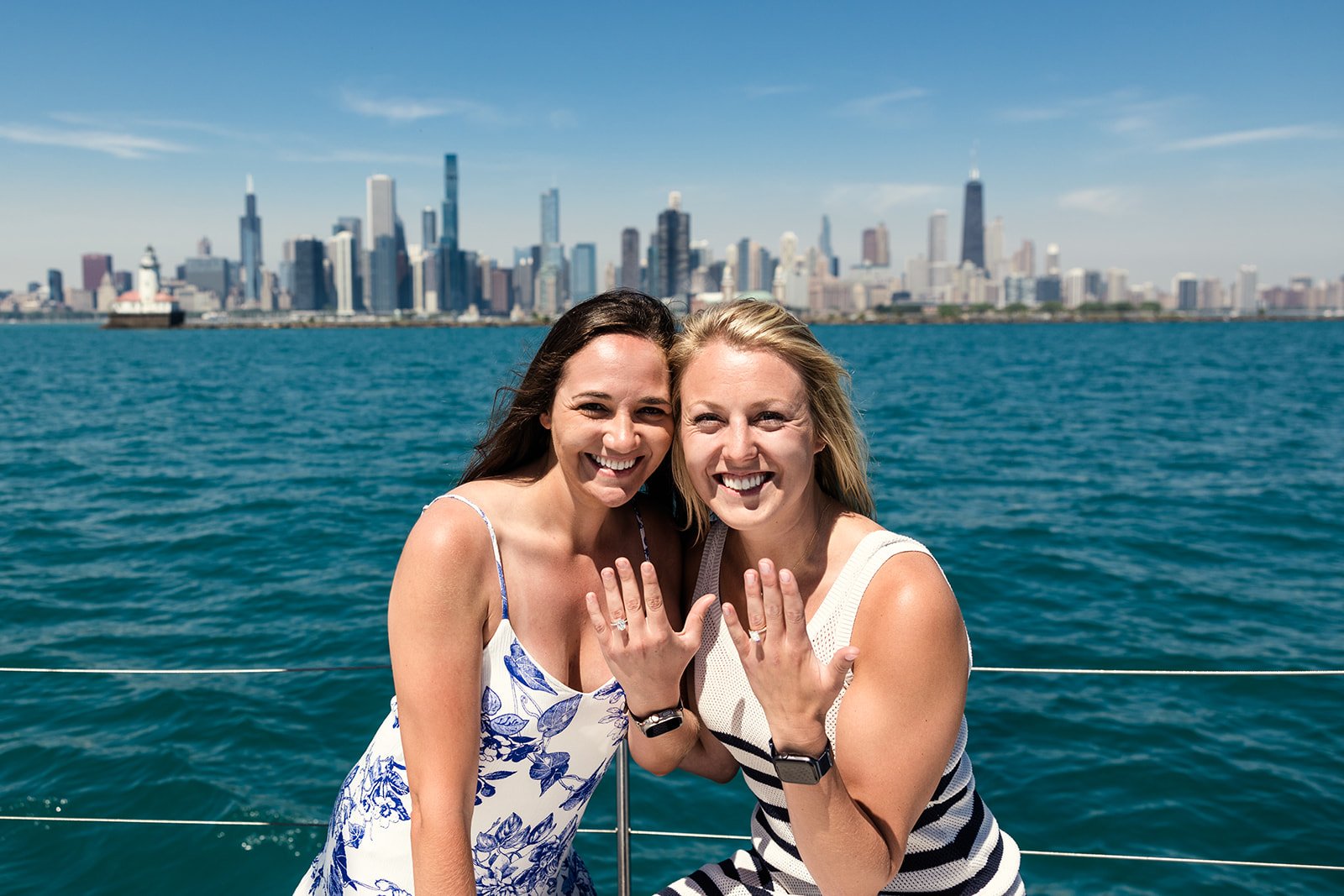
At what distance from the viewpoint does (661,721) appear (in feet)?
8.07

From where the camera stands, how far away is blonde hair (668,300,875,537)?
97.2 inches

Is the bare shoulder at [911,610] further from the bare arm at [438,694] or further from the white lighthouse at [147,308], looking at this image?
the white lighthouse at [147,308]

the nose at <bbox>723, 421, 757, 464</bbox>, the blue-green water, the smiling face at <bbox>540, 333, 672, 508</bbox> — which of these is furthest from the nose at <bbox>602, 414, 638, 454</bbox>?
the blue-green water

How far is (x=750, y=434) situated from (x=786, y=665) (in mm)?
617

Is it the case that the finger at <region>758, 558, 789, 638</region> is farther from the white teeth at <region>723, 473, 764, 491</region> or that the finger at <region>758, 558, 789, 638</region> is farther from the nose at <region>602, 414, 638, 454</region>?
the nose at <region>602, 414, 638, 454</region>

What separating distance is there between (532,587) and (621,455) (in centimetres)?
42

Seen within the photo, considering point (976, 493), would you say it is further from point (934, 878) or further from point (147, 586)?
point (934, 878)

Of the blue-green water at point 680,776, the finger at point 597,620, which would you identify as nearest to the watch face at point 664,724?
the finger at point 597,620

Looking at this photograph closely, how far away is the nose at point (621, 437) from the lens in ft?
8.36

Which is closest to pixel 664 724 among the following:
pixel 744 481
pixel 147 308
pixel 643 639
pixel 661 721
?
pixel 661 721

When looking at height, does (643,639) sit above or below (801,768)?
above

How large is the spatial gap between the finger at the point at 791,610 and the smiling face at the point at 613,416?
69 centimetres

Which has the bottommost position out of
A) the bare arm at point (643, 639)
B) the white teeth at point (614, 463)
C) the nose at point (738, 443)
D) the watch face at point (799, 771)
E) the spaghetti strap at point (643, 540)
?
the watch face at point (799, 771)

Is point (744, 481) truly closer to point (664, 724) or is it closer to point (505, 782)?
point (664, 724)
